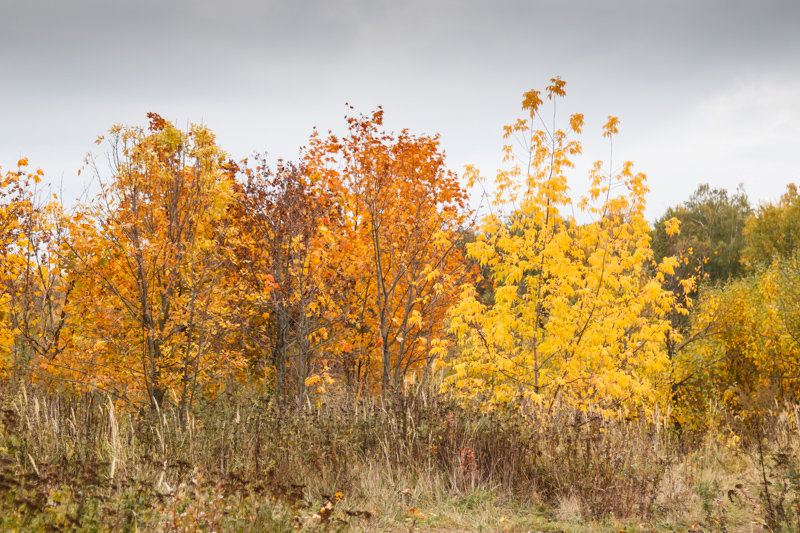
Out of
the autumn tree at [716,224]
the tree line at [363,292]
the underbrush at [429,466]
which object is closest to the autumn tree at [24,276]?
the tree line at [363,292]

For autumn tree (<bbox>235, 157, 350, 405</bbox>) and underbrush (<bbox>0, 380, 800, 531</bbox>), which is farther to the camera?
autumn tree (<bbox>235, 157, 350, 405</bbox>)

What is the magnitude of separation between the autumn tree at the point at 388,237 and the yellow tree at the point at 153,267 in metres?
2.19

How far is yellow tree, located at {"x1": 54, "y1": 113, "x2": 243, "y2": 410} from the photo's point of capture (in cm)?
693

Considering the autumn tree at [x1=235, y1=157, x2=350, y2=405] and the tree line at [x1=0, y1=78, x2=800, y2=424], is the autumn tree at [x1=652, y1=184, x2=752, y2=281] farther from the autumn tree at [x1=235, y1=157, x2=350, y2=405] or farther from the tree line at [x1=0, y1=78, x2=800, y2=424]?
the autumn tree at [x1=235, y1=157, x2=350, y2=405]

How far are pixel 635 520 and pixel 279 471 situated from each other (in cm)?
304

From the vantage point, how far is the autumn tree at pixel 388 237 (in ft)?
30.1

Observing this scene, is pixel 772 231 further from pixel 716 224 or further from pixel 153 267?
pixel 153 267

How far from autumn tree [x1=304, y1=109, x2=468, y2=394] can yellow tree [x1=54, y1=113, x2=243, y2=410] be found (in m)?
2.19

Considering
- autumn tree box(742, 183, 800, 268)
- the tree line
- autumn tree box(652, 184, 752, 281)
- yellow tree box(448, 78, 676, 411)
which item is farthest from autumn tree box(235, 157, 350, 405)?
autumn tree box(742, 183, 800, 268)

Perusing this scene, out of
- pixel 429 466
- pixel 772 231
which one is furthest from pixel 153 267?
pixel 772 231

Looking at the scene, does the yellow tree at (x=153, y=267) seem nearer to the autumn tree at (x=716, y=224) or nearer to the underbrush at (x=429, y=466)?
the underbrush at (x=429, y=466)

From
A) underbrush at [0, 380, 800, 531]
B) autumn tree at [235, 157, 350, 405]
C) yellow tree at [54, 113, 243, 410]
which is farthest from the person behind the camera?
autumn tree at [235, 157, 350, 405]

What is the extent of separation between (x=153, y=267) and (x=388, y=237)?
12.9ft

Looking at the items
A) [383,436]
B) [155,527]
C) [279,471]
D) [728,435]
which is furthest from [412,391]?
[728,435]
